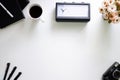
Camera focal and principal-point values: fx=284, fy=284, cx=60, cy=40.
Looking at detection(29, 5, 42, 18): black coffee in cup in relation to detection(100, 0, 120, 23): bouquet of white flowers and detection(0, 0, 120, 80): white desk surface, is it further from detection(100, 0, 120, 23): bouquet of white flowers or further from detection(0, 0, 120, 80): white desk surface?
detection(100, 0, 120, 23): bouquet of white flowers

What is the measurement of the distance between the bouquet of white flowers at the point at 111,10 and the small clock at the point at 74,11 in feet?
0.27

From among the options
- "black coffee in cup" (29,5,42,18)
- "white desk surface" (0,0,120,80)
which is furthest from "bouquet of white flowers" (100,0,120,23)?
"black coffee in cup" (29,5,42,18)

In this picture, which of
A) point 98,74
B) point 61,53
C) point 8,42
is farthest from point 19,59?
point 98,74

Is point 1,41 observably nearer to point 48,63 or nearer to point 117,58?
point 48,63

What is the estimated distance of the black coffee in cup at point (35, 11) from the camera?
1.41 metres

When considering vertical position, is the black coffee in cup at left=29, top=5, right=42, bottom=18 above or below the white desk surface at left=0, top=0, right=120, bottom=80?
above

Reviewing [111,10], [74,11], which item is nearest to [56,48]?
[74,11]

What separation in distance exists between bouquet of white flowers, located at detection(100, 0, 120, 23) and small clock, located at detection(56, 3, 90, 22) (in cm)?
8

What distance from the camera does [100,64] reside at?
4.72 feet

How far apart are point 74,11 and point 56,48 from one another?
0.68 feet

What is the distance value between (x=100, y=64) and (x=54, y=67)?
0.23 meters

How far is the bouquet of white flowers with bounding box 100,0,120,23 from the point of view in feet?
4.54

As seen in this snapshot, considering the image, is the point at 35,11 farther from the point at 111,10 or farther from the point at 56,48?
the point at 111,10

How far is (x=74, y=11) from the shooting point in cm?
143
